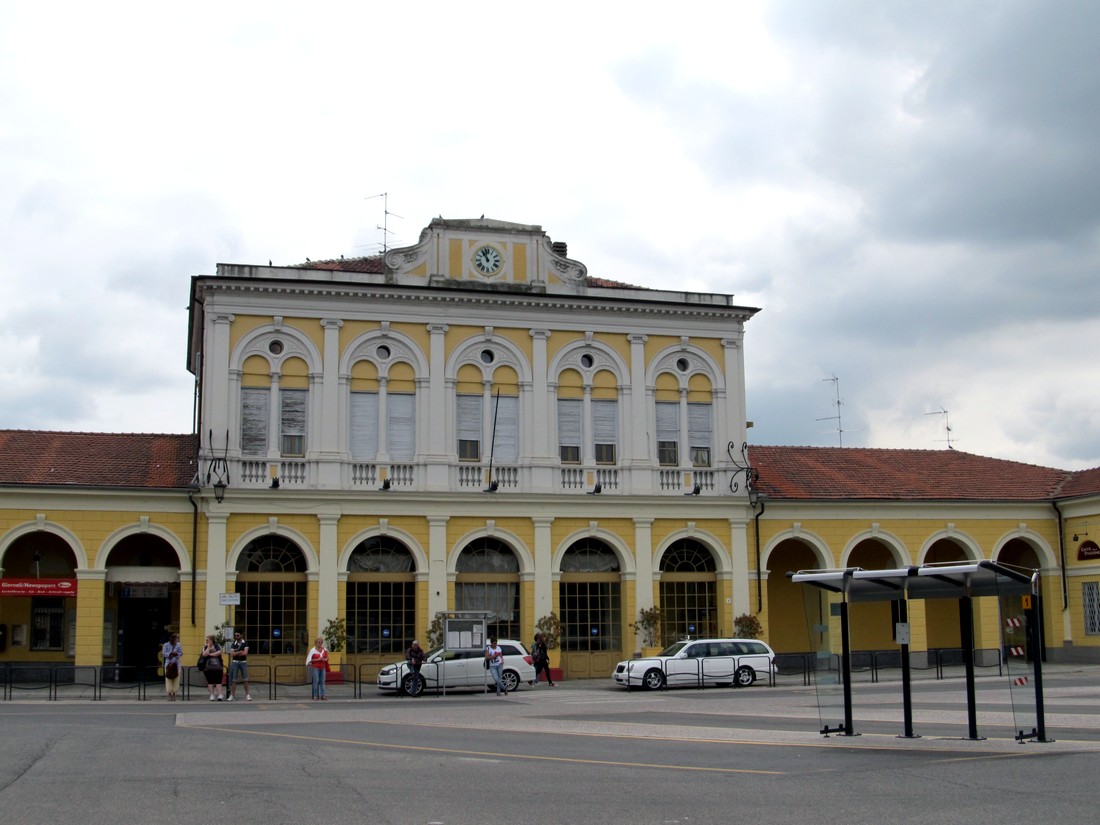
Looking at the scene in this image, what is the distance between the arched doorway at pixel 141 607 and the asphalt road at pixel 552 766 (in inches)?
428

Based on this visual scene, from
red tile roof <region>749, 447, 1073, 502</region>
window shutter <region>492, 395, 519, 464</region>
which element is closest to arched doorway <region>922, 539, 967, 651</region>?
red tile roof <region>749, 447, 1073, 502</region>

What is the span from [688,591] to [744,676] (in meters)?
5.71

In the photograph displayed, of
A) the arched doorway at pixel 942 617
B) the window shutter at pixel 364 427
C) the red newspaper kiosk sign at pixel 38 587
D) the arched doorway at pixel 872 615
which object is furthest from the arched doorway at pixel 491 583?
the arched doorway at pixel 942 617

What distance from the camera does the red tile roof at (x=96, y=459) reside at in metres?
34.8

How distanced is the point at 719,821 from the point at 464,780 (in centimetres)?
382

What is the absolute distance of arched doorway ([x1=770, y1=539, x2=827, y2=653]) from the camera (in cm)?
4128

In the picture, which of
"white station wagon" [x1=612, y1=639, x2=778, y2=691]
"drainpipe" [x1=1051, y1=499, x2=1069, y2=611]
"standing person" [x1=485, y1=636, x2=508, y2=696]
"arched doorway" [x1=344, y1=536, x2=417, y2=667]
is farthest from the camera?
"drainpipe" [x1=1051, y1=499, x2=1069, y2=611]

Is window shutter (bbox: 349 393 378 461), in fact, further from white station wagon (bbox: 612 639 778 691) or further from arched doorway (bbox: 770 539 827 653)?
arched doorway (bbox: 770 539 827 653)

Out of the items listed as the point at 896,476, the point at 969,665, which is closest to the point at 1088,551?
the point at 896,476

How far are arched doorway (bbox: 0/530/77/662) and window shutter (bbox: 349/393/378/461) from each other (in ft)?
28.7

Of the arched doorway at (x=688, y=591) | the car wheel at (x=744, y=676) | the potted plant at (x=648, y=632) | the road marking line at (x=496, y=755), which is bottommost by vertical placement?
the car wheel at (x=744, y=676)

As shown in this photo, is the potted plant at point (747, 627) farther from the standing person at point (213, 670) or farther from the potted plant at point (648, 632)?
the standing person at point (213, 670)

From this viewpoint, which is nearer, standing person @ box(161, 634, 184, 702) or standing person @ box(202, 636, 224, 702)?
standing person @ box(202, 636, 224, 702)

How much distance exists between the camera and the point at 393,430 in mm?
36875
